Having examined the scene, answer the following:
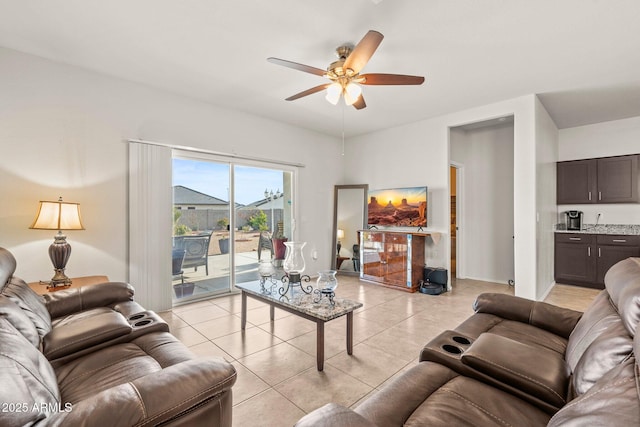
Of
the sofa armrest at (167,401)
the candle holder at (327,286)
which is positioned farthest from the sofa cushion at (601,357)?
the candle holder at (327,286)

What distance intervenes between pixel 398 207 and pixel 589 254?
3.22m

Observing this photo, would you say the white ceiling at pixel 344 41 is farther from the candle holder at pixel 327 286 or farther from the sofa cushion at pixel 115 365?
the sofa cushion at pixel 115 365

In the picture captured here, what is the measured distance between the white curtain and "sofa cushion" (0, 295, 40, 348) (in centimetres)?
209

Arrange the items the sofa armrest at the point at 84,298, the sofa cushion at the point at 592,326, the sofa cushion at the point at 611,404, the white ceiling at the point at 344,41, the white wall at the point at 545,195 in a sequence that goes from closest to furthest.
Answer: the sofa cushion at the point at 611,404 < the sofa cushion at the point at 592,326 < the sofa armrest at the point at 84,298 < the white ceiling at the point at 344,41 < the white wall at the point at 545,195

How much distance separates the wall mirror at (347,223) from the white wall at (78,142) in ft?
8.66

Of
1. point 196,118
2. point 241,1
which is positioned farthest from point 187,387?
→ point 196,118

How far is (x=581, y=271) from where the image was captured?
195 inches

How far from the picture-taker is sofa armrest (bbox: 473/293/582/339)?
188 cm

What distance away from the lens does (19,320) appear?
1.44 meters

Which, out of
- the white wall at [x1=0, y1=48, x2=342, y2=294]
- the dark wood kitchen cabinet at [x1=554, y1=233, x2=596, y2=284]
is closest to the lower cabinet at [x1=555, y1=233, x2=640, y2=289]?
the dark wood kitchen cabinet at [x1=554, y1=233, x2=596, y2=284]

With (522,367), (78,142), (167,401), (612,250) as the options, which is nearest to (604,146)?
(612,250)

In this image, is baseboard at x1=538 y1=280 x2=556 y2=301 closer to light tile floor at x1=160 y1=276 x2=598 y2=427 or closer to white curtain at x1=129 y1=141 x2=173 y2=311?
light tile floor at x1=160 y1=276 x2=598 y2=427

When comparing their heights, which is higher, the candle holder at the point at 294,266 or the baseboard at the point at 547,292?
the candle holder at the point at 294,266

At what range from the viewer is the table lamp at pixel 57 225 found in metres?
2.67
